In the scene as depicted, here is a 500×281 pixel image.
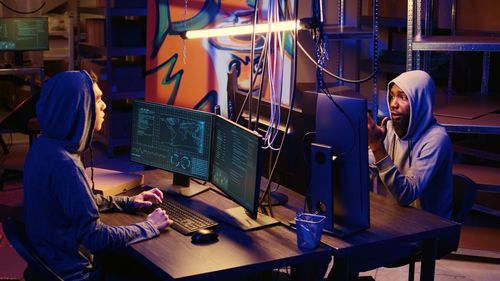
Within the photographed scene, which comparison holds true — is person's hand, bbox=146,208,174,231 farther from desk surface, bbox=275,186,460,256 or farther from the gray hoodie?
the gray hoodie

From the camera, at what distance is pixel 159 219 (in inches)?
112

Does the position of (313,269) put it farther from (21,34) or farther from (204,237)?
(21,34)

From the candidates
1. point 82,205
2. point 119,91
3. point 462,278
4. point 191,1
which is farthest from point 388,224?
point 119,91

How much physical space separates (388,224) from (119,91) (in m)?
4.76

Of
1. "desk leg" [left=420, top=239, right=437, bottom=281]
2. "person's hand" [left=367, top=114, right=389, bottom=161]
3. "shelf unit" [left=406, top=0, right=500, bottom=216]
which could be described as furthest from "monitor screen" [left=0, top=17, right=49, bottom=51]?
"desk leg" [left=420, top=239, right=437, bottom=281]

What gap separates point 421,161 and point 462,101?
5.16 ft

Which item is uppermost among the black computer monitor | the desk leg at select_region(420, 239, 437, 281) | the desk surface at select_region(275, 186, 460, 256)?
the black computer monitor

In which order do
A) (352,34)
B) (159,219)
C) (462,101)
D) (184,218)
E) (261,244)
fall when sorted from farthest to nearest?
(462,101)
(352,34)
(184,218)
(159,219)
(261,244)

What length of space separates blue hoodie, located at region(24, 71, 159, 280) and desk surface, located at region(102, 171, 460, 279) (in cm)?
19

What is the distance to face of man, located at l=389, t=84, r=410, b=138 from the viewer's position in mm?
3471

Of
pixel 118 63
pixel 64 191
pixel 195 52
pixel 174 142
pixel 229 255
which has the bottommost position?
pixel 229 255

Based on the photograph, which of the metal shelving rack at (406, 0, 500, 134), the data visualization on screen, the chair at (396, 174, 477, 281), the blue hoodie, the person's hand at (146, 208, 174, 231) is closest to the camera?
the blue hoodie

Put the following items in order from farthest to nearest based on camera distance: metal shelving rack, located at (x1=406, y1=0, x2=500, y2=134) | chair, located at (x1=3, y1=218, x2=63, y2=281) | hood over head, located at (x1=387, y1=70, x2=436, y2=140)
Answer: metal shelving rack, located at (x1=406, y1=0, x2=500, y2=134) → hood over head, located at (x1=387, y1=70, x2=436, y2=140) → chair, located at (x1=3, y1=218, x2=63, y2=281)

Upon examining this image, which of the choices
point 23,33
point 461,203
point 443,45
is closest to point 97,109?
point 461,203
